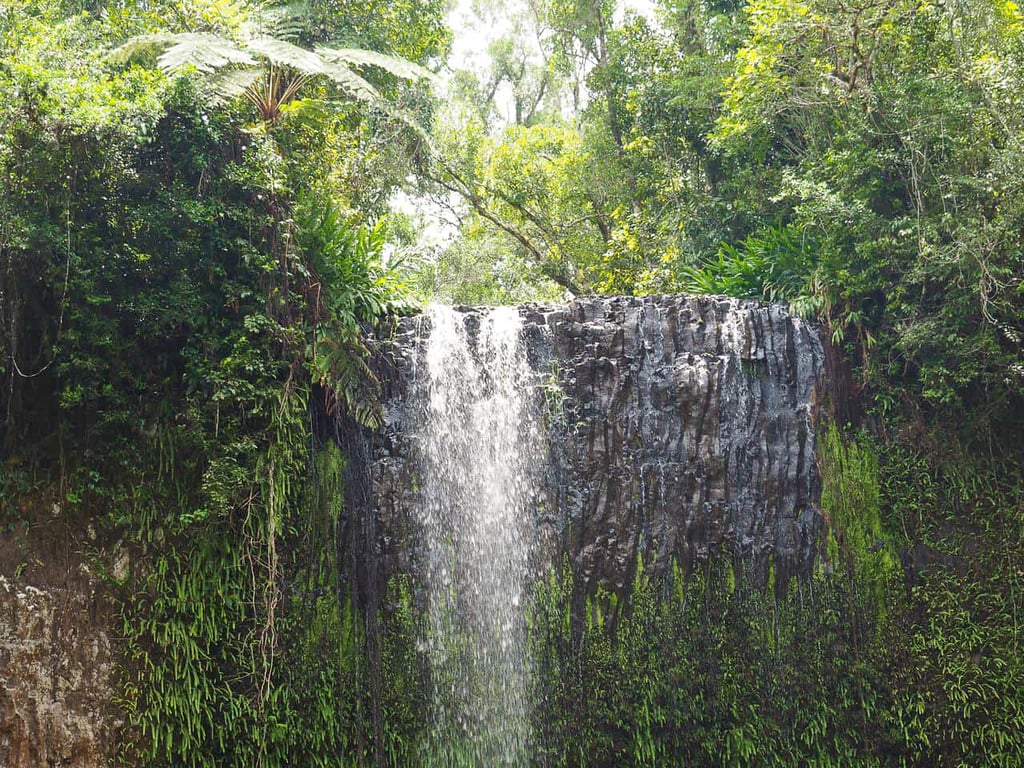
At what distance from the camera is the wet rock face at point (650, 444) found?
7047mm

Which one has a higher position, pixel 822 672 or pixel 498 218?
pixel 498 218

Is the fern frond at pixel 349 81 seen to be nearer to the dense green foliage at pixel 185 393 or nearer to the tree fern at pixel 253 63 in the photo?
the tree fern at pixel 253 63

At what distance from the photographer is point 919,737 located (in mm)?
6844

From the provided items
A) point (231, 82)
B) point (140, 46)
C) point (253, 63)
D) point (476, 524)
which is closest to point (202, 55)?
point (231, 82)

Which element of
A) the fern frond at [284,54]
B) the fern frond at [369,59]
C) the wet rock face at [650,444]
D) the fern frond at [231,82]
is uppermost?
the fern frond at [369,59]

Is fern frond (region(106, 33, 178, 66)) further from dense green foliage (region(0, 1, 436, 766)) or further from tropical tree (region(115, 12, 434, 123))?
dense green foliage (region(0, 1, 436, 766))

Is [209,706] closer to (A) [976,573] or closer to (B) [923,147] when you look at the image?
(A) [976,573]

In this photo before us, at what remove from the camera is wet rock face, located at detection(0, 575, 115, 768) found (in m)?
5.79

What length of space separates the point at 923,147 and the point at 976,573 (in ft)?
13.1

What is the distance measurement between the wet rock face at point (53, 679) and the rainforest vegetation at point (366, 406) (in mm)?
215

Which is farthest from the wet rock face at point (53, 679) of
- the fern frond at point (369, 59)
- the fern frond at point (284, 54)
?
the fern frond at point (369, 59)

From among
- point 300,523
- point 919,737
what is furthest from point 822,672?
point 300,523

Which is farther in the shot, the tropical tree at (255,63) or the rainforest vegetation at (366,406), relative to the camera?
the tropical tree at (255,63)

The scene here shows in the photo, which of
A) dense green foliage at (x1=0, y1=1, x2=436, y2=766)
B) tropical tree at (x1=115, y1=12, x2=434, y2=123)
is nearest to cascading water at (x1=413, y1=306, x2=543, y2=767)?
dense green foliage at (x1=0, y1=1, x2=436, y2=766)
